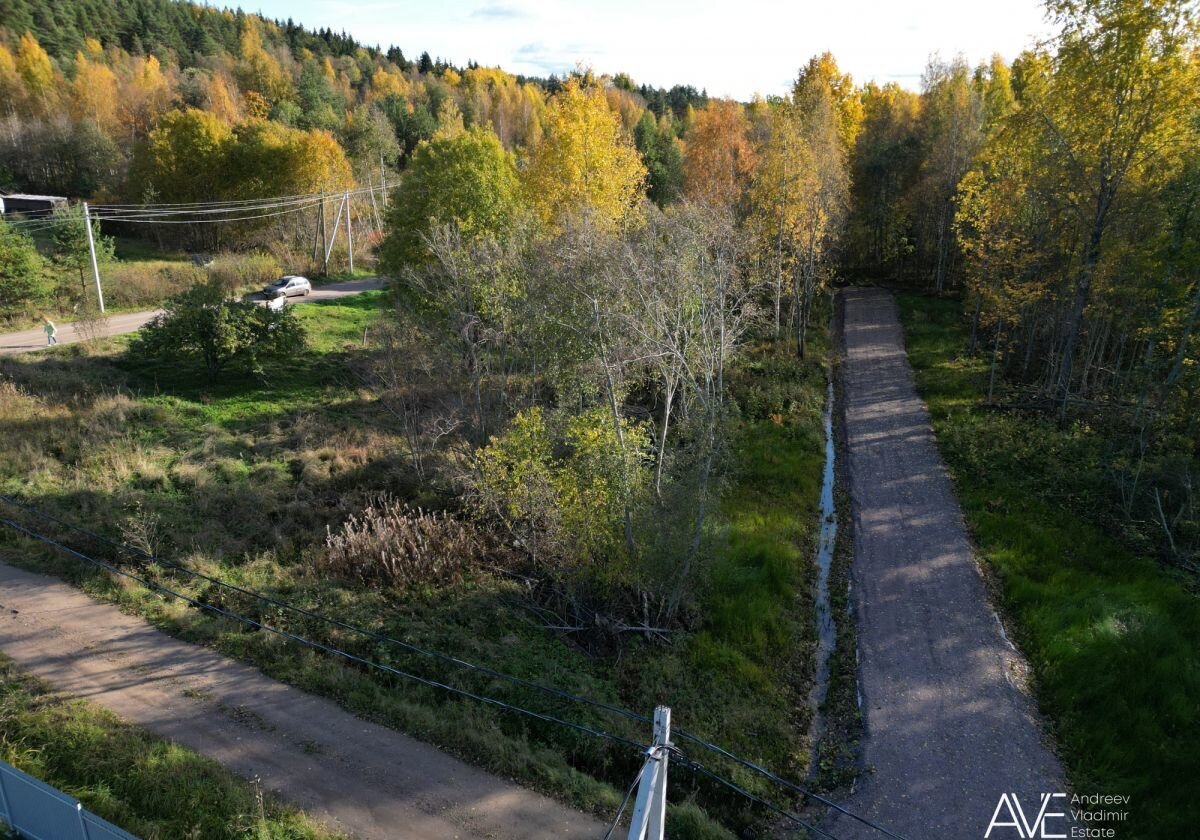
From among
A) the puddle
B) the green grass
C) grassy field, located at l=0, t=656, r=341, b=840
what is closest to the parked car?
the green grass

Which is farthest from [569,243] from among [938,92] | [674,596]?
[938,92]

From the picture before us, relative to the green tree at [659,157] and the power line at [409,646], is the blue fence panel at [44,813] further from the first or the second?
the green tree at [659,157]

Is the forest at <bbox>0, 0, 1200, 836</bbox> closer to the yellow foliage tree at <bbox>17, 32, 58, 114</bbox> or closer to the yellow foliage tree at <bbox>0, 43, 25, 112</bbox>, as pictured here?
the yellow foliage tree at <bbox>17, 32, 58, 114</bbox>

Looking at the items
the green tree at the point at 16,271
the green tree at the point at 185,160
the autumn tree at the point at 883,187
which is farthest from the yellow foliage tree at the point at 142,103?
the autumn tree at the point at 883,187

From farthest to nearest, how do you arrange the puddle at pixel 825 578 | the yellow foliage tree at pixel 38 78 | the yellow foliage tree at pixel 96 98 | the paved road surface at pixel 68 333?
the yellow foliage tree at pixel 38 78, the yellow foliage tree at pixel 96 98, the paved road surface at pixel 68 333, the puddle at pixel 825 578

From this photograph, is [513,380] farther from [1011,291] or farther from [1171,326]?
[1171,326]

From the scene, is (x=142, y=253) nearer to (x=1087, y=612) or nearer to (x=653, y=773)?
(x=653, y=773)

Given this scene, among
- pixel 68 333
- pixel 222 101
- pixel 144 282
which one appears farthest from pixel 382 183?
pixel 68 333
